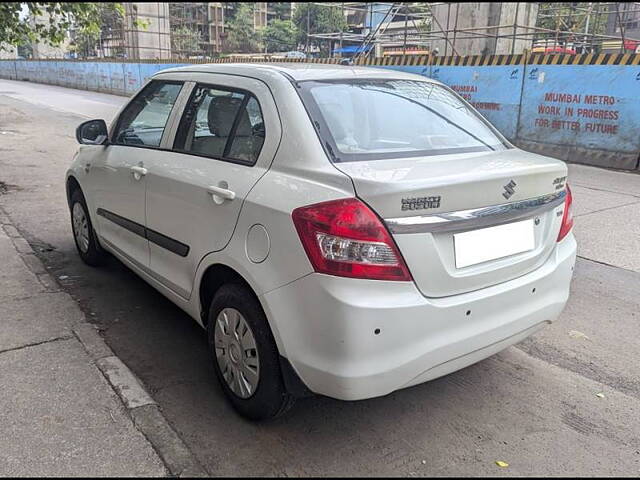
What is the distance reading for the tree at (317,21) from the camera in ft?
241

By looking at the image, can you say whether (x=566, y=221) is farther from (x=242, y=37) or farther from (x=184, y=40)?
(x=242, y=37)

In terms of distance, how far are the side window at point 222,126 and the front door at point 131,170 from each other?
29 cm

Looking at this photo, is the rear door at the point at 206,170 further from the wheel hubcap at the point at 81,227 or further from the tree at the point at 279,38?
the tree at the point at 279,38

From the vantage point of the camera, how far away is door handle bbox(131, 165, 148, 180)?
3.59 meters

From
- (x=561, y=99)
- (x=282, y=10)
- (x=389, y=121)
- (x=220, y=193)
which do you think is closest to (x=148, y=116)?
(x=220, y=193)

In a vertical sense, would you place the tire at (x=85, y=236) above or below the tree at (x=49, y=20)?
below

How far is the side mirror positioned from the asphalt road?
3.67 ft

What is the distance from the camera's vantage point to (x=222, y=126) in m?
3.16

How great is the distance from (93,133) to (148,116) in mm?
689

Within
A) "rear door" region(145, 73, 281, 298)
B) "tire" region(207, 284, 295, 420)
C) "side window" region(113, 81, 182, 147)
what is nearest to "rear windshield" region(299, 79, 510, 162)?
"rear door" region(145, 73, 281, 298)

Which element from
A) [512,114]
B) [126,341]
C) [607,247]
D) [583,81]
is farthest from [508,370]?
[512,114]

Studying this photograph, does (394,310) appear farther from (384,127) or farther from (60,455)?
(60,455)

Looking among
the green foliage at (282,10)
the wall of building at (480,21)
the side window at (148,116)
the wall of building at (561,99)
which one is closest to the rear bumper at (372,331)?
the side window at (148,116)

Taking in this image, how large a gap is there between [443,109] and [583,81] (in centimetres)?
895
